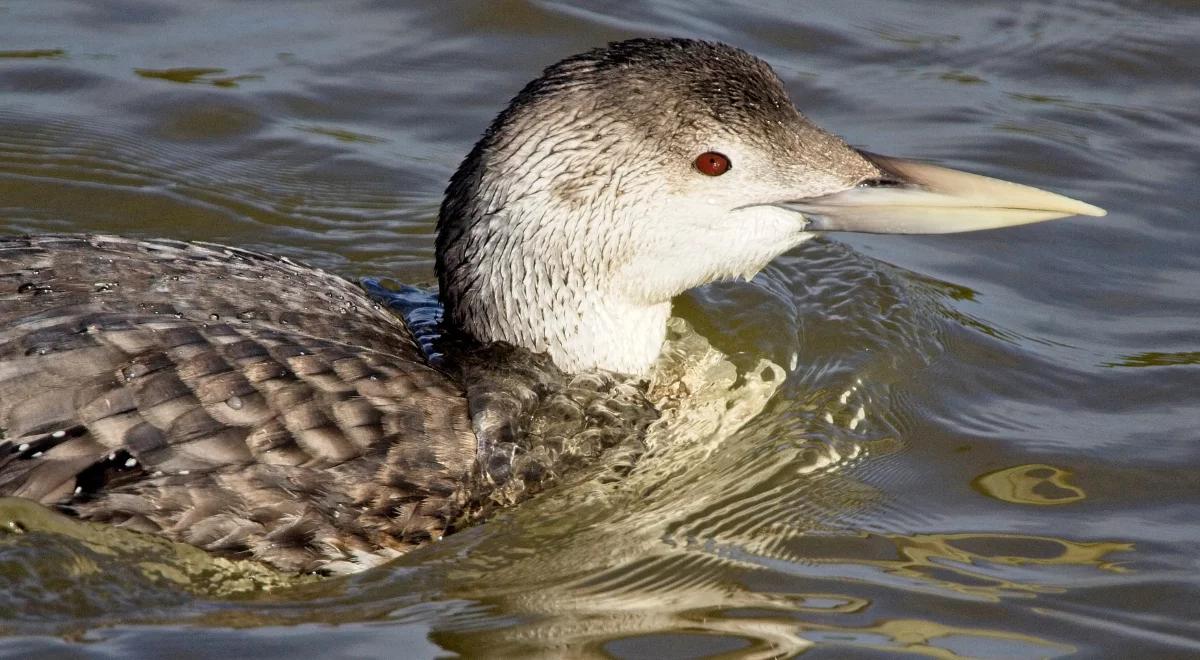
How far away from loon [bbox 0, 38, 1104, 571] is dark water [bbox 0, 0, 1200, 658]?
197 mm

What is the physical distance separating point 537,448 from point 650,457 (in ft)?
1.52

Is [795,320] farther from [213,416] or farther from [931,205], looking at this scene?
[213,416]

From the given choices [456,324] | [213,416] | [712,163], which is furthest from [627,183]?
[213,416]

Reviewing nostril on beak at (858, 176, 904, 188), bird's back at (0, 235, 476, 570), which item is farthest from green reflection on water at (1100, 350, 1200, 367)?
bird's back at (0, 235, 476, 570)

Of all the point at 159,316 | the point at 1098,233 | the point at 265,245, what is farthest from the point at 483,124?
the point at 159,316

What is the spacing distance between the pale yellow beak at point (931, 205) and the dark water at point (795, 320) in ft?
2.81

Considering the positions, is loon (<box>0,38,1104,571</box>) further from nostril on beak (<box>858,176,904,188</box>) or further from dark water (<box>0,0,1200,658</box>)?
dark water (<box>0,0,1200,658</box>)

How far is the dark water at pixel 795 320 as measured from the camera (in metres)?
4.68

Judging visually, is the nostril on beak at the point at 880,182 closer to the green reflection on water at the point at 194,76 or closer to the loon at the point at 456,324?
the loon at the point at 456,324

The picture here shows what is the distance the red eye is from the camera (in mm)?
5320

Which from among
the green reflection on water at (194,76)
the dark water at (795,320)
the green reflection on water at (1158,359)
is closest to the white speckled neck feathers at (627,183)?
the dark water at (795,320)

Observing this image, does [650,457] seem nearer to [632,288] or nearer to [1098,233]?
[632,288]

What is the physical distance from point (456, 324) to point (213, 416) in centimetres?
117

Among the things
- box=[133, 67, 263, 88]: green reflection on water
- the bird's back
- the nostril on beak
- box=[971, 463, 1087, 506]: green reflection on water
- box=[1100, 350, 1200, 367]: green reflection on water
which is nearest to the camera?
the bird's back
